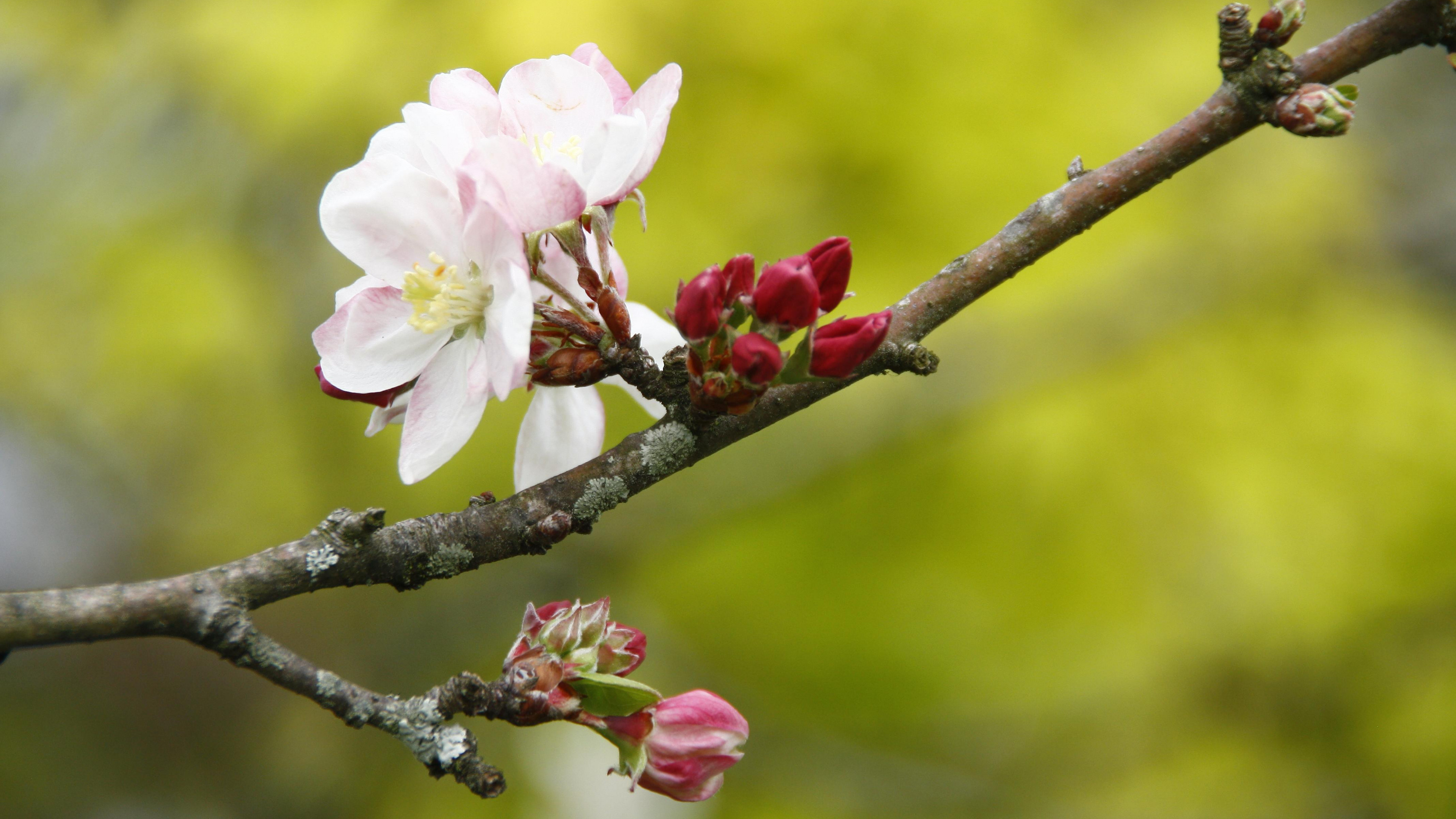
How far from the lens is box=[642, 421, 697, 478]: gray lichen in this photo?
1.08m

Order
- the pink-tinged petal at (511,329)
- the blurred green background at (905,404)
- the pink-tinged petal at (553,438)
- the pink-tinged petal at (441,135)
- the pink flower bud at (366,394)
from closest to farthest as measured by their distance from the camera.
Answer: the pink-tinged petal at (511,329) < the pink-tinged petal at (441,135) < the pink flower bud at (366,394) < the pink-tinged petal at (553,438) < the blurred green background at (905,404)

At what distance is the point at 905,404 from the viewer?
340cm

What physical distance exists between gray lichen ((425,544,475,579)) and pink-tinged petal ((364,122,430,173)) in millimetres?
453

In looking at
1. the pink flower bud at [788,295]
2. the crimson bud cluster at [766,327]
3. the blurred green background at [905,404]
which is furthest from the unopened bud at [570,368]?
the blurred green background at [905,404]

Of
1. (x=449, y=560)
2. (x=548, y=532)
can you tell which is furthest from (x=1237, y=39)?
(x=449, y=560)

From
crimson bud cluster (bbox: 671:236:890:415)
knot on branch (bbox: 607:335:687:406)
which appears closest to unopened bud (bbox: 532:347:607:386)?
knot on branch (bbox: 607:335:687:406)

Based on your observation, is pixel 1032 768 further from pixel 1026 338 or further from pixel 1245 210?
pixel 1245 210

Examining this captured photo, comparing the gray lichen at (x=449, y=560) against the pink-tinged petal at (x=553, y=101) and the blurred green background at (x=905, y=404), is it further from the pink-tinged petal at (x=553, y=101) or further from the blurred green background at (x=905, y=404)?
the blurred green background at (x=905, y=404)

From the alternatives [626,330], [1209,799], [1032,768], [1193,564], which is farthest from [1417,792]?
[626,330]

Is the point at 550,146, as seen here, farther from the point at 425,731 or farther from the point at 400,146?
the point at 425,731

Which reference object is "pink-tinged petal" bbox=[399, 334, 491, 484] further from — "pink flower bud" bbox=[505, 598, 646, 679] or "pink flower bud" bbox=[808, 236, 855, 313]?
"pink flower bud" bbox=[808, 236, 855, 313]

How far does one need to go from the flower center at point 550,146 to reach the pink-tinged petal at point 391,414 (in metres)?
0.35

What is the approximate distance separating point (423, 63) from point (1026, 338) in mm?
2843

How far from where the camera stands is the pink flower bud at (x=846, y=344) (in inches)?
37.9
